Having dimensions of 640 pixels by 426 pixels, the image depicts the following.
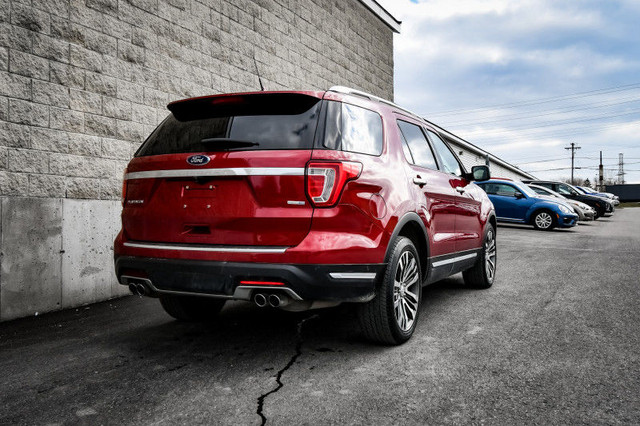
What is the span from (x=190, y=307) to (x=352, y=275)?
6.36 ft

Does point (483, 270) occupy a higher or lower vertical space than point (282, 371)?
higher

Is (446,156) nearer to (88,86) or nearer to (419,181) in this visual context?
(419,181)

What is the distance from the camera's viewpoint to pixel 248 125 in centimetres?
337

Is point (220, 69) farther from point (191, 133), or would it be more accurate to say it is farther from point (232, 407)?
point (232, 407)

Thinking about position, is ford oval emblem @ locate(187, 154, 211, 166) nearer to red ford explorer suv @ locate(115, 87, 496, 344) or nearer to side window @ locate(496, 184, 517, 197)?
red ford explorer suv @ locate(115, 87, 496, 344)

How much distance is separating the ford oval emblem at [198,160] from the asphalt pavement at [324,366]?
1347mm

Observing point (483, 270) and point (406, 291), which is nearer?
point (406, 291)

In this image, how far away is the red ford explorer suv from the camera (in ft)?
10.2

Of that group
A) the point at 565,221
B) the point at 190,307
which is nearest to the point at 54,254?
the point at 190,307

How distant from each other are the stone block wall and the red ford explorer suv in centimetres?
184

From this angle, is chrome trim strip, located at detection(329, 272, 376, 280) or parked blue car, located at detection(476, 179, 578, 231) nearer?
chrome trim strip, located at detection(329, 272, 376, 280)

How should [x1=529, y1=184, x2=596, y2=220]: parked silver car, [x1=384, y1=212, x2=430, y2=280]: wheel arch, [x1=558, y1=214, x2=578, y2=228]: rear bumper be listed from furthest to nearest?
[x1=529, y1=184, x2=596, y2=220]: parked silver car, [x1=558, y1=214, x2=578, y2=228]: rear bumper, [x1=384, y1=212, x2=430, y2=280]: wheel arch

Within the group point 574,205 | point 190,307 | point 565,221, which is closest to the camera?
point 190,307

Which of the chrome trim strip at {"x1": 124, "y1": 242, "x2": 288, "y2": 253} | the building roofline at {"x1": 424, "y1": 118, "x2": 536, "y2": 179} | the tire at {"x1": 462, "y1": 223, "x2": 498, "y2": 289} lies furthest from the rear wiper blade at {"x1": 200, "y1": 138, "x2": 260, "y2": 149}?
the building roofline at {"x1": 424, "y1": 118, "x2": 536, "y2": 179}
